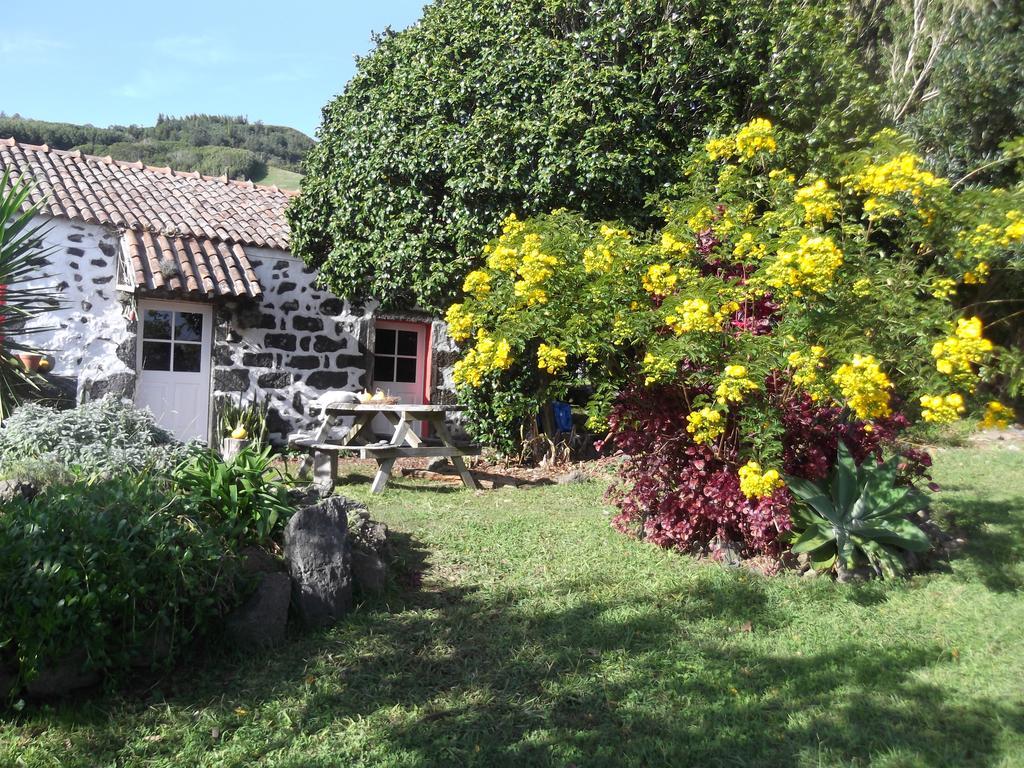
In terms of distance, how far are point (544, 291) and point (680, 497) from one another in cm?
167

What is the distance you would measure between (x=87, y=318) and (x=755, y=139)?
7.86 meters

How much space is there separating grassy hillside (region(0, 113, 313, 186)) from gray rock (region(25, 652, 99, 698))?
31.9m

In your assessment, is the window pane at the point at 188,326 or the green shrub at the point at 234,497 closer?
the green shrub at the point at 234,497

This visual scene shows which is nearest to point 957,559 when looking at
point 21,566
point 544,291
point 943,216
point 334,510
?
point 943,216

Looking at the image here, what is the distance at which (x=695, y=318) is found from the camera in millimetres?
4113

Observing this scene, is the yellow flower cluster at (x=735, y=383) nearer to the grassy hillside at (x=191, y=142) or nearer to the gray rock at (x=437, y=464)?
the gray rock at (x=437, y=464)

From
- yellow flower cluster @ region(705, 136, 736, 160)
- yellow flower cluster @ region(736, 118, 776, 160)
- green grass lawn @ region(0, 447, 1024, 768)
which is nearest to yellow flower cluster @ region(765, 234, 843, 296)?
yellow flower cluster @ region(736, 118, 776, 160)

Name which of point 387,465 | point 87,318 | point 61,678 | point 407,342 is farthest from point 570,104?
point 61,678

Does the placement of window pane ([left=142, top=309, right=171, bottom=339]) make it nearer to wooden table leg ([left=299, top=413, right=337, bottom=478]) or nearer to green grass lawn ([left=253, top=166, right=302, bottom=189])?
wooden table leg ([left=299, top=413, right=337, bottom=478])

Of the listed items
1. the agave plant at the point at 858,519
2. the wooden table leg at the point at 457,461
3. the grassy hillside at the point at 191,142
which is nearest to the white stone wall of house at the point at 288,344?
the wooden table leg at the point at 457,461

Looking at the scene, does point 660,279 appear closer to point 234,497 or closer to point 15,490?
point 234,497

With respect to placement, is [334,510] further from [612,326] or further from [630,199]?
[630,199]

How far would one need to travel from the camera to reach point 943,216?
14.7ft

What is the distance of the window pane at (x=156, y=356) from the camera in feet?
30.9
